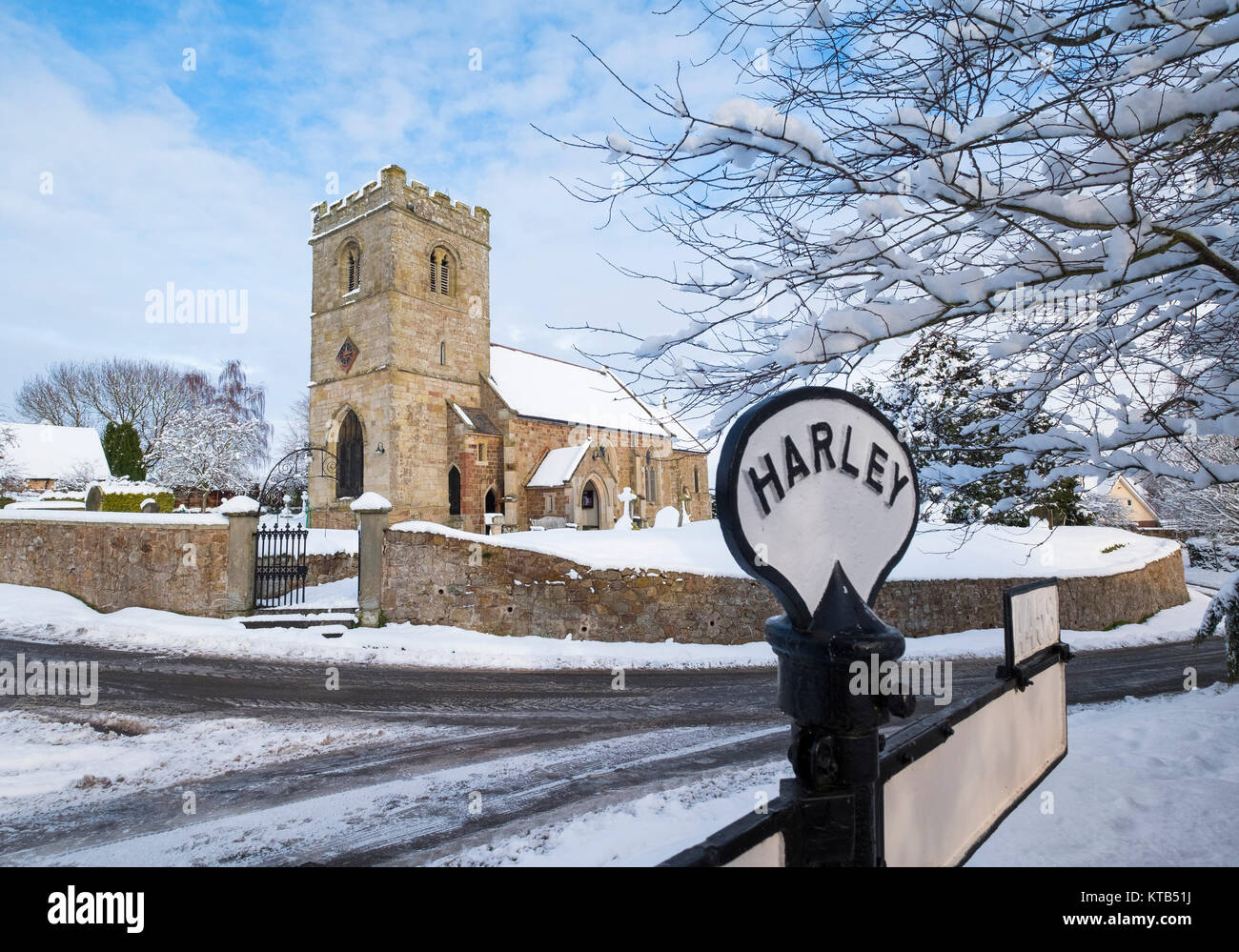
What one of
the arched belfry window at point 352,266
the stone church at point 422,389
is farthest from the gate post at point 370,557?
the arched belfry window at point 352,266

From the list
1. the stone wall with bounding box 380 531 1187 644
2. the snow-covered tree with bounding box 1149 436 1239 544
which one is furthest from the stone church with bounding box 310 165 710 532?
the snow-covered tree with bounding box 1149 436 1239 544

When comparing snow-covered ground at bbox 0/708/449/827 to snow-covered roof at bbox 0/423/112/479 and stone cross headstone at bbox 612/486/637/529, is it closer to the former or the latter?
stone cross headstone at bbox 612/486/637/529

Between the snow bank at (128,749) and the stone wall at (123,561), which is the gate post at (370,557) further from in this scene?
the snow bank at (128,749)

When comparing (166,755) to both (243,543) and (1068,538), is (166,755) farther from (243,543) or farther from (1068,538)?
(1068,538)

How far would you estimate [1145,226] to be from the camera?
2865 mm

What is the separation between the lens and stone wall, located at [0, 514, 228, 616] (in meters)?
12.0

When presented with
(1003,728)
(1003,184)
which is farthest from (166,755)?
(1003,184)

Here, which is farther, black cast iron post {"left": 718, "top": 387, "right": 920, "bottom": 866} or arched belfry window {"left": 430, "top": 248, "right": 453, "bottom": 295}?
arched belfry window {"left": 430, "top": 248, "right": 453, "bottom": 295}

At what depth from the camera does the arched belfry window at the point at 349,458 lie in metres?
24.7

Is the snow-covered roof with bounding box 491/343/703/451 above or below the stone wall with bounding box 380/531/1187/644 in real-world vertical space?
above

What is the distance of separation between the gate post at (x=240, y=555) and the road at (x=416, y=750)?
6.72 ft

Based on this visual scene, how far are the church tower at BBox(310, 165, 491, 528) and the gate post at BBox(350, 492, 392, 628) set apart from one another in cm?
1116

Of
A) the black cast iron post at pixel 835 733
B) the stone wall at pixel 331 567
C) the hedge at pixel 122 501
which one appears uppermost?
the hedge at pixel 122 501

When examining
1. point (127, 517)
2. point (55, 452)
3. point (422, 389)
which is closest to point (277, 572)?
point (127, 517)
